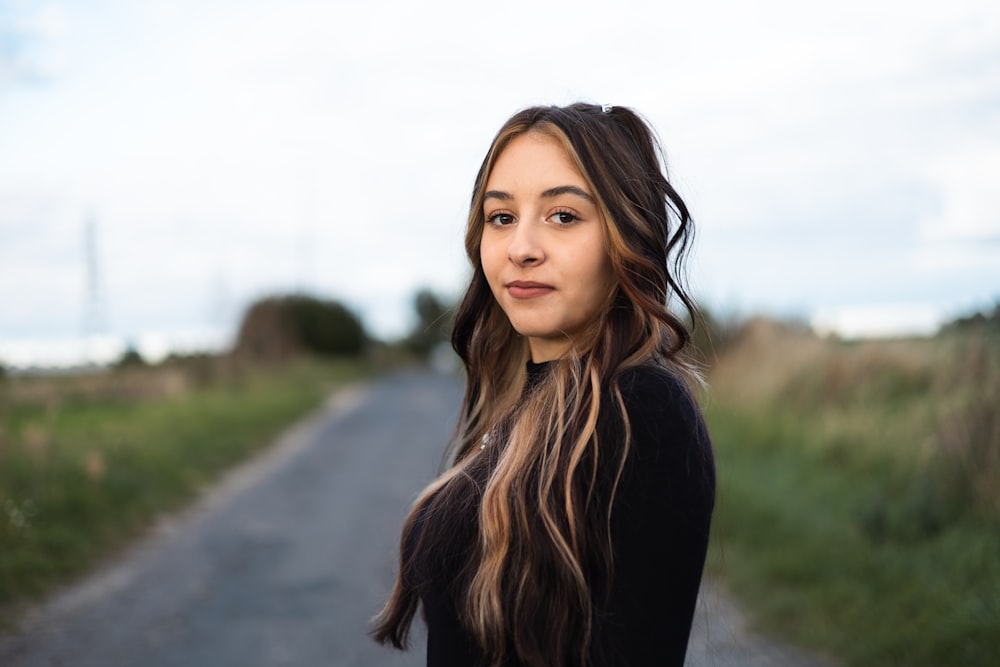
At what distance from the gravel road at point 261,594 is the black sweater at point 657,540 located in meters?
0.59

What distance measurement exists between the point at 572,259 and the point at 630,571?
2.09 feet

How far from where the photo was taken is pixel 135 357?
22562 mm

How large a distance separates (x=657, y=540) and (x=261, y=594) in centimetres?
512

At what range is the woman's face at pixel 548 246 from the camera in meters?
1.83

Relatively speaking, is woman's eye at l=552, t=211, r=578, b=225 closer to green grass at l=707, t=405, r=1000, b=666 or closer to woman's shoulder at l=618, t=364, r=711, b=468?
woman's shoulder at l=618, t=364, r=711, b=468

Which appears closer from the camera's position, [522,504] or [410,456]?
[522,504]

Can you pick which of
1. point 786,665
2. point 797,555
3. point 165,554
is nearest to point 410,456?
point 165,554

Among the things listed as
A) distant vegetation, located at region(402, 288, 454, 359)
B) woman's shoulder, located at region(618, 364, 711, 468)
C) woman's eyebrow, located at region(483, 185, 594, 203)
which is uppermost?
woman's eyebrow, located at region(483, 185, 594, 203)

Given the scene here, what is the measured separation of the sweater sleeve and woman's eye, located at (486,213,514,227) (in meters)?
0.61

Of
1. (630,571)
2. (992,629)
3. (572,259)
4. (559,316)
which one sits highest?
(572,259)

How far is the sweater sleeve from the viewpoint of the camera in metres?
1.54

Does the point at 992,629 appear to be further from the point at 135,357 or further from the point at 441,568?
the point at 135,357

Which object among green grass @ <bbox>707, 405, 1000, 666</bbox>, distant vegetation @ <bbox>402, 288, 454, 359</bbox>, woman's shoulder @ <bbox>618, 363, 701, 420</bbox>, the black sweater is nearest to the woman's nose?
woman's shoulder @ <bbox>618, 363, 701, 420</bbox>

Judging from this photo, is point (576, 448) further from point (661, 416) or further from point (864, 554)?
point (864, 554)
